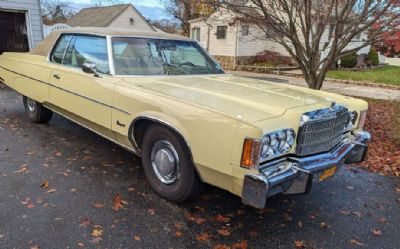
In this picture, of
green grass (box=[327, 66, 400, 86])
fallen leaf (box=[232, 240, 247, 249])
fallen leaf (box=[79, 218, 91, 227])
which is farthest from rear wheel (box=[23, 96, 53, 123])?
green grass (box=[327, 66, 400, 86])

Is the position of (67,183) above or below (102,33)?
below

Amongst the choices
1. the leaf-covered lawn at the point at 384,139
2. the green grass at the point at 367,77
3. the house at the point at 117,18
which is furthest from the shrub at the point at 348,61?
the house at the point at 117,18

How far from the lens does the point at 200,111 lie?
315 cm

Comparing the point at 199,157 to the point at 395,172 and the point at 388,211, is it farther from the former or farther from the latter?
the point at 395,172

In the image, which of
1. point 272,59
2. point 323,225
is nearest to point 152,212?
point 323,225

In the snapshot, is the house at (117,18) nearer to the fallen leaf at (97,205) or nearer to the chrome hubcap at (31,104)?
the chrome hubcap at (31,104)

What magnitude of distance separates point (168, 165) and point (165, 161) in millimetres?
52

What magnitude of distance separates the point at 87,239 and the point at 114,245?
247 mm

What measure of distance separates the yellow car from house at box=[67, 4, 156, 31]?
2569 cm

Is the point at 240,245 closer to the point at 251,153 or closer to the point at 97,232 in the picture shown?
the point at 251,153

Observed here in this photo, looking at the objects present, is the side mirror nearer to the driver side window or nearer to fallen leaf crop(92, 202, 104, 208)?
the driver side window

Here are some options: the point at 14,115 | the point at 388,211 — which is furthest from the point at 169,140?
the point at 14,115

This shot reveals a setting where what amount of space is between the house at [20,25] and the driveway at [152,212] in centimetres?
880

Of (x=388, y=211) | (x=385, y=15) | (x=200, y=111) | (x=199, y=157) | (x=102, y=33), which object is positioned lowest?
(x=388, y=211)
